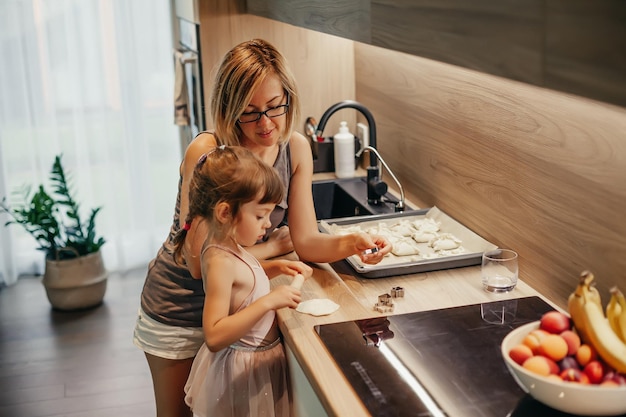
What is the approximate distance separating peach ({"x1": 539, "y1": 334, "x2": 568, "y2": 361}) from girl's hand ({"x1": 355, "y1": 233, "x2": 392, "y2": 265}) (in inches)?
30.4

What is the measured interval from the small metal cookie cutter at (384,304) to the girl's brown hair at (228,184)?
367 millimetres

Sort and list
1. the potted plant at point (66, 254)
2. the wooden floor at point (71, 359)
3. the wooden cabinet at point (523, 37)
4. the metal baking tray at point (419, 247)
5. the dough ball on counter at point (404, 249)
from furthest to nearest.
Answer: the potted plant at point (66, 254)
the wooden floor at point (71, 359)
the dough ball on counter at point (404, 249)
the metal baking tray at point (419, 247)
the wooden cabinet at point (523, 37)

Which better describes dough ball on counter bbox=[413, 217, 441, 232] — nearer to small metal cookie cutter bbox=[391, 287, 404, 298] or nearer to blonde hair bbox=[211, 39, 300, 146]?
small metal cookie cutter bbox=[391, 287, 404, 298]

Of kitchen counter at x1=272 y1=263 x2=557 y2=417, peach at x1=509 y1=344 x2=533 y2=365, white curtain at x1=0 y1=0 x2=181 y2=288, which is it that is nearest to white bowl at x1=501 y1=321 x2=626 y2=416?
peach at x1=509 y1=344 x2=533 y2=365

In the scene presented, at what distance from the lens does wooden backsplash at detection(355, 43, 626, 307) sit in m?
1.77

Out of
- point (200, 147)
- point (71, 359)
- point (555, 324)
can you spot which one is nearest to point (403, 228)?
point (200, 147)

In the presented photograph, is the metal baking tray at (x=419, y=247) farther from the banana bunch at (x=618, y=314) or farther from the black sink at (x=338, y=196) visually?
the banana bunch at (x=618, y=314)

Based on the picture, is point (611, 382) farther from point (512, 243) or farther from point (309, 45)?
point (309, 45)

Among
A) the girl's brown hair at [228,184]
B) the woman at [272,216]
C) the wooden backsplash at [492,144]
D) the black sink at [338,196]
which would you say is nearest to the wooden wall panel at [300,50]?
the wooden backsplash at [492,144]

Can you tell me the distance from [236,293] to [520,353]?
2.46ft

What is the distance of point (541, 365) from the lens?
1.38 metres

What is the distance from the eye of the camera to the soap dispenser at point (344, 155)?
322 centimetres

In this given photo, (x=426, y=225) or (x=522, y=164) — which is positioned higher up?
(x=522, y=164)

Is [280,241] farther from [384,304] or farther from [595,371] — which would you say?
[595,371]
